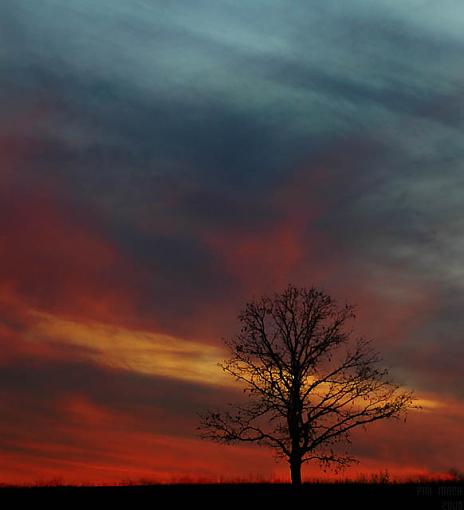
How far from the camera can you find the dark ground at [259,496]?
3434 cm

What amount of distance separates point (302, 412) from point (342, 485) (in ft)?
29.9

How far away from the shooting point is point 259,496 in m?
36.6

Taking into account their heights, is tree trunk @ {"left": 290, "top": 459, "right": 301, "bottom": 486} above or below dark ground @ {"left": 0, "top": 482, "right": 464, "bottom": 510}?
above

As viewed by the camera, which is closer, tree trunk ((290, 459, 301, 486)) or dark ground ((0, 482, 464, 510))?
dark ground ((0, 482, 464, 510))

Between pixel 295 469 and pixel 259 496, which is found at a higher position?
pixel 295 469

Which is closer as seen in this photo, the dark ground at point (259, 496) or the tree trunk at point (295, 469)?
the dark ground at point (259, 496)

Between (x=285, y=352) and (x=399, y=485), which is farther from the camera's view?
(x=285, y=352)

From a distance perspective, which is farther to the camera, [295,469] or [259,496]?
[295,469]

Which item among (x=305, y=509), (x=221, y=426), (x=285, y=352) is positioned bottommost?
(x=305, y=509)

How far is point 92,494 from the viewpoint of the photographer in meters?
37.9

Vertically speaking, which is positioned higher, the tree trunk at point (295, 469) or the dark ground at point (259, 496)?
the tree trunk at point (295, 469)

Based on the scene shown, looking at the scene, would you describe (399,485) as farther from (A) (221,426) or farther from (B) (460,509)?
(A) (221,426)

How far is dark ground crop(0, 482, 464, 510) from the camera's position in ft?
113

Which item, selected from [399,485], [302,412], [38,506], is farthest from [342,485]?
[38,506]
